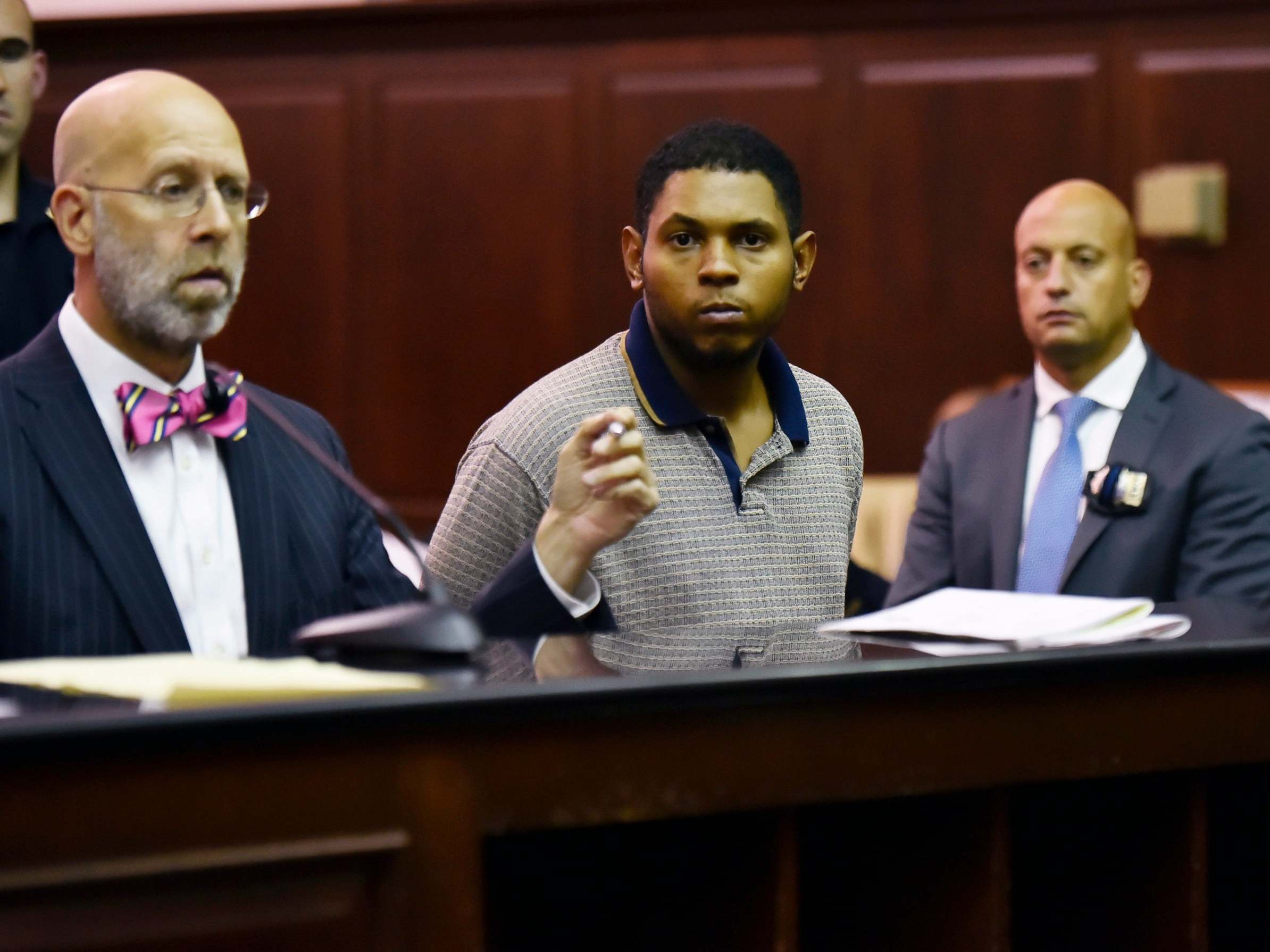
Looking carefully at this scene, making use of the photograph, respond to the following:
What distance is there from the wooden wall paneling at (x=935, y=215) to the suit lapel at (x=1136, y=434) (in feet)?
5.66

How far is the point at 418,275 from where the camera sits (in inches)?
172

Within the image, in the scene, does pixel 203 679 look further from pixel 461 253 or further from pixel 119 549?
pixel 461 253

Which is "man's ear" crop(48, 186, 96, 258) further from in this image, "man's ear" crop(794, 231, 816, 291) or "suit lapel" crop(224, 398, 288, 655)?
"man's ear" crop(794, 231, 816, 291)

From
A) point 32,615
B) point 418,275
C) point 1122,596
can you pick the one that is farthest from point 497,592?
point 418,275

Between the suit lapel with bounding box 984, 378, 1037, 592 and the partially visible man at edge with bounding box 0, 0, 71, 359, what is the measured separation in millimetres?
1554

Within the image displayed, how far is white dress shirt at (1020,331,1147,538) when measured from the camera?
2.54m

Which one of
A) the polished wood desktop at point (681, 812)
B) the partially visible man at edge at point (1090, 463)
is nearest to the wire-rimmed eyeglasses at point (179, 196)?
the polished wood desktop at point (681, 812)

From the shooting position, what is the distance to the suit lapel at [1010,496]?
253 centimetres

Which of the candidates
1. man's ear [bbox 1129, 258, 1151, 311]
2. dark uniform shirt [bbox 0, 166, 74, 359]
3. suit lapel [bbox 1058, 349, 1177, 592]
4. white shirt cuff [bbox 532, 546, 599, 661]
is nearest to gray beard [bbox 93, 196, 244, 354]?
white shirt cuff [bbox 532, 546, 599, 661]

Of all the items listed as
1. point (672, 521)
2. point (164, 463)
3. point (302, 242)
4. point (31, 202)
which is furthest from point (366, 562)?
point (302, 242)

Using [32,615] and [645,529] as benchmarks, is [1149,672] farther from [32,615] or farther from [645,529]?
[32,615]

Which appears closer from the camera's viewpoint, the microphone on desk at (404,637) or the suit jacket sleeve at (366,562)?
the microphone on desk at (404,637)

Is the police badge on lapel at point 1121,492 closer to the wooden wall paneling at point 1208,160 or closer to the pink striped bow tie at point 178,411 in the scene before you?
the pink striped bow tie at point 178,411

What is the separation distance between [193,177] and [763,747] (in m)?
0.95
